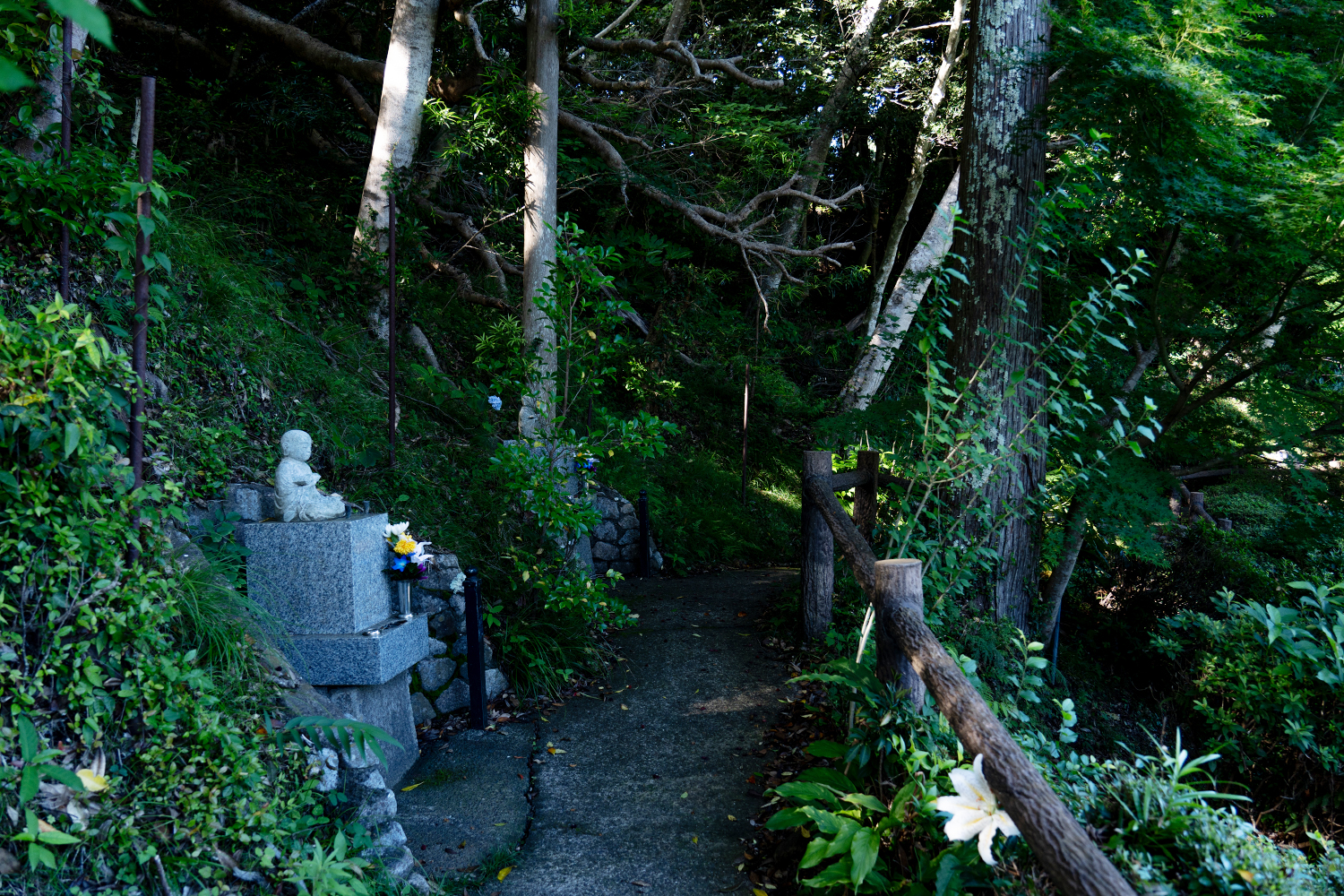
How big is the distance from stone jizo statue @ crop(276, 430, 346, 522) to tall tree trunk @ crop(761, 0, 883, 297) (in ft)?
27.6

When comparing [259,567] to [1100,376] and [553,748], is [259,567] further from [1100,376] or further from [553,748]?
[1100,376]

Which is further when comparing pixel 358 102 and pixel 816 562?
pixel 358 102

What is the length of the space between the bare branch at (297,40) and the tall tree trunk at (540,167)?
163cm

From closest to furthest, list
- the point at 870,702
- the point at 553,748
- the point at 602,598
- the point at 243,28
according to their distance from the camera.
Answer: the point at 870,702
the point at 553,748
the point at 602,598
the point at 243,28

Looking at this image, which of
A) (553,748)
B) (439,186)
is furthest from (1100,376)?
(439,186)

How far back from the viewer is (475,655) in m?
4.54

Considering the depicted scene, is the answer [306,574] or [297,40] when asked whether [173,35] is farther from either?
[306,574]

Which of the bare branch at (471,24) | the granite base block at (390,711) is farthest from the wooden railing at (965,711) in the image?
the bare branch at (471,24)

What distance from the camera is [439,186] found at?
30.6 feet

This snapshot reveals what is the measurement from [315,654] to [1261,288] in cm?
584

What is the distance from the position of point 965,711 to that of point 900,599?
73cm

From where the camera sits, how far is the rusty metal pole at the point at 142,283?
3021mm

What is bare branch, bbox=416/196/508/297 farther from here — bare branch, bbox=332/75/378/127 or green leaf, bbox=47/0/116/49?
green leaf, bbox=47/0/116/49

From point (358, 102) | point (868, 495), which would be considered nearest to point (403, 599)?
point (868, 495)
